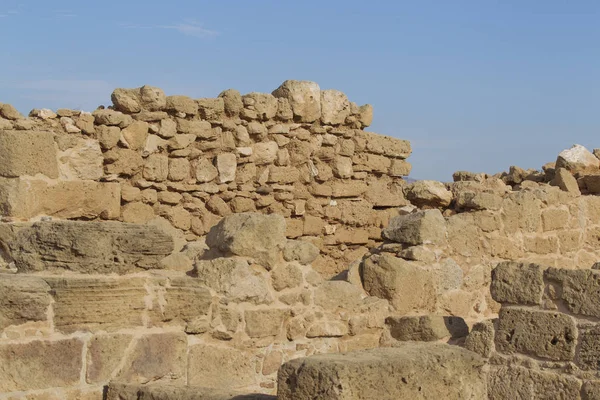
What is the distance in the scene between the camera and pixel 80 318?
4.07 metres

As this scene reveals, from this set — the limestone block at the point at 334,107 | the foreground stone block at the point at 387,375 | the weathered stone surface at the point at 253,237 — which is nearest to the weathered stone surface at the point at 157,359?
the weathered stone surface at the point at 253,237

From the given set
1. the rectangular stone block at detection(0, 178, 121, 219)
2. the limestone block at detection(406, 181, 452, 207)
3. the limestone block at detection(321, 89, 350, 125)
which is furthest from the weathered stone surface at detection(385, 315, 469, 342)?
the limestone block at detection(321, 89, 350, 125)

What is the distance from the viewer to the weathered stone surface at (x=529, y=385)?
460cm

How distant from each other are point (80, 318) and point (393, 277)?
9.17ft

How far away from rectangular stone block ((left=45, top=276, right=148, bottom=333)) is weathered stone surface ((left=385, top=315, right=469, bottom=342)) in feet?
7.46

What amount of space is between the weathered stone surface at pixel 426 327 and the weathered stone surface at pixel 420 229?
0.70 m

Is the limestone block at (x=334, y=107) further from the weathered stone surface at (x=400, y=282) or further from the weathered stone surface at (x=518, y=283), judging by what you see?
the weathered stone surface at (x=518, y=283)

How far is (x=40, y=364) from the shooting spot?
394cm

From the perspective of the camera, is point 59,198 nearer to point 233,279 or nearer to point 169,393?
point 233,279

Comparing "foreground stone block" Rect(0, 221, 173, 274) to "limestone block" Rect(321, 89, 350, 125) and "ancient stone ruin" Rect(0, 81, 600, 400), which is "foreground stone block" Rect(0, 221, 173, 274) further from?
"limestone block" Rect(321, 89, 350, 125)

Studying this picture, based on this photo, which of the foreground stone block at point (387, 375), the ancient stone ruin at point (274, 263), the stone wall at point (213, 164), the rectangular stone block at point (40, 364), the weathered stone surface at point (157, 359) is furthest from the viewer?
the stone wall at point (213, 164)

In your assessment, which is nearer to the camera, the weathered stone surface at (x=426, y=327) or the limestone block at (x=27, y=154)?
the weathered stone surface at (x=426, y=327)

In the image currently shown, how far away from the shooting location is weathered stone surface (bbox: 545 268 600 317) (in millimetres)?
4531

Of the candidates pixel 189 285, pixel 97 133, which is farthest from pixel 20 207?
pixel 189 285
